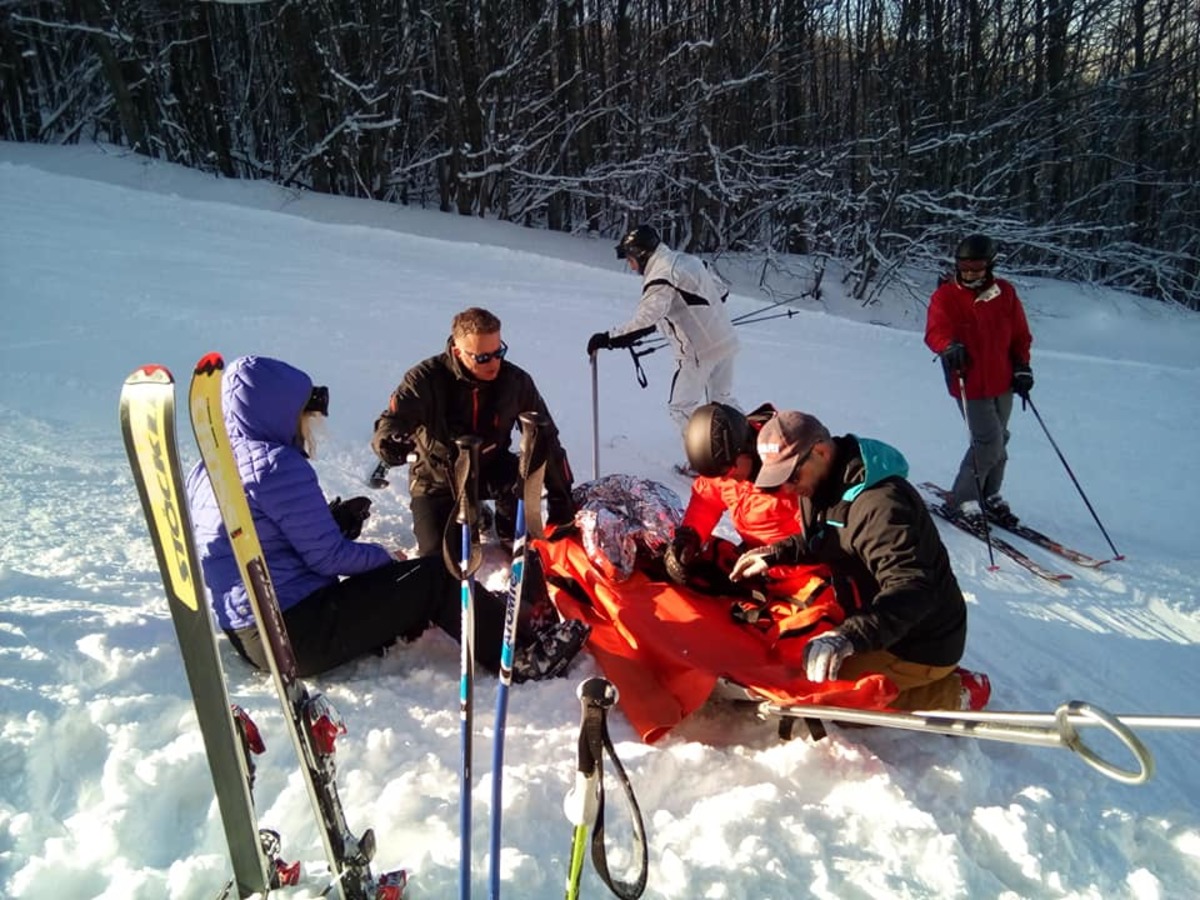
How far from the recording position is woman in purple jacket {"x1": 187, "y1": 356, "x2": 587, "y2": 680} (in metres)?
2.62

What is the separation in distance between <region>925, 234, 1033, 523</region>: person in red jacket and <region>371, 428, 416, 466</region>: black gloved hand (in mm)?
3308

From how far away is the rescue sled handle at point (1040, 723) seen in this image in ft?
5.12

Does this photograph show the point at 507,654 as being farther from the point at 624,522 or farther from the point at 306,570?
the point at 624,522

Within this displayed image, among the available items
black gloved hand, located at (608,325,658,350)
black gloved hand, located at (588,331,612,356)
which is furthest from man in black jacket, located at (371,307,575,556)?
black gloved hand, located at (608,325,658,350)

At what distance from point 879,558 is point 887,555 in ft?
0.11

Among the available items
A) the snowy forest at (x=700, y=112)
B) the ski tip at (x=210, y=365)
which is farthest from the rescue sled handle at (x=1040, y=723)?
the snowy forest at (x=700, y=112)

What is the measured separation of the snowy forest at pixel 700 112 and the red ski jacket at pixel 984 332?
8661 mm

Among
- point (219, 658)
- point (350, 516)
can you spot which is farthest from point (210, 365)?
point (350, 516)

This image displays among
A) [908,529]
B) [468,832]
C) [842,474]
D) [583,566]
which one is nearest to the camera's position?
[468,832]

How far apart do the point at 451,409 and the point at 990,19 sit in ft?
53.0

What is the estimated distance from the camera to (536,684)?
287 cm

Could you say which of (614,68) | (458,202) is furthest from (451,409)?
(614,68)

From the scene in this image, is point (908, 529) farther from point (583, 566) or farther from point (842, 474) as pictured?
point (583, 566)

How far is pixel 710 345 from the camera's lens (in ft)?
17.5
